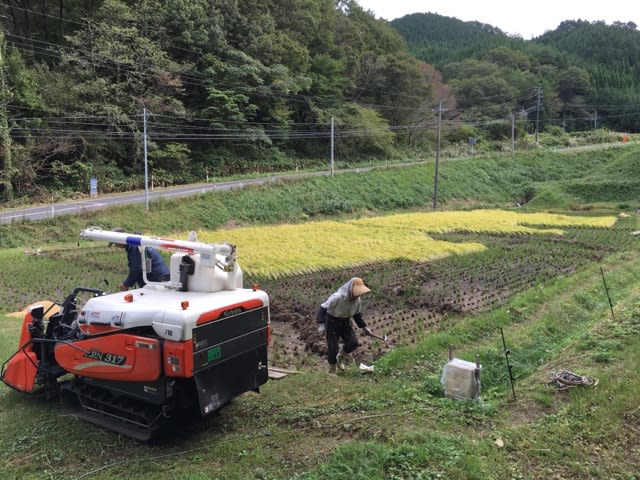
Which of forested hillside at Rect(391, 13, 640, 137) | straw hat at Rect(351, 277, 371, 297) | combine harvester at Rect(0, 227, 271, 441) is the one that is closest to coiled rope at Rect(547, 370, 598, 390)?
straw hat at Rect(351, 277, 371, 297)

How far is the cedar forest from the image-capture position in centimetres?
2967

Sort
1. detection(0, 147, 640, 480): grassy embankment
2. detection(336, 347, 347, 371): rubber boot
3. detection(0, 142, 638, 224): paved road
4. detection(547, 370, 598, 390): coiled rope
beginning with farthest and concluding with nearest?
detection(0, 142, 638, 224): paved road, detection(336, 347, 347, 371): rubber boot, detection(547, 370, 598, 390): coiled rope, detection(0, 147, 640, 480): grassy embankment

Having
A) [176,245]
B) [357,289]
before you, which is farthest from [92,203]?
[176,245]

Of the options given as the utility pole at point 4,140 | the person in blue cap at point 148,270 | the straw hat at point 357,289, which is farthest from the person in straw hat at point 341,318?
the utility pole at point 4,140

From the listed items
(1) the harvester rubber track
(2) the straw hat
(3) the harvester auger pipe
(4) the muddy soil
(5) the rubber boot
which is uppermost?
(3) the harvester auger pipe

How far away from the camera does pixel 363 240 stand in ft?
58.3

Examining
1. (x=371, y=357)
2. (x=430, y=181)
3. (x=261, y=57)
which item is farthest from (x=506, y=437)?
(x=261, y=57)

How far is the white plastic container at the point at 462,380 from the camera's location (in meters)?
5.11

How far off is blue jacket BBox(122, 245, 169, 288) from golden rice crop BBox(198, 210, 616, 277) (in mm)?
6752

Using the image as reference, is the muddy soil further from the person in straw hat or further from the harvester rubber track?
the harvester rubber track

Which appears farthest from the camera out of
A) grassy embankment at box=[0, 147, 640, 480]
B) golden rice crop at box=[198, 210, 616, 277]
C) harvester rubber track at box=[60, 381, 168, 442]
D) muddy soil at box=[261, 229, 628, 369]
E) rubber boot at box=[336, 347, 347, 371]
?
golden rice crop at box=[198, 210, 616, 277]

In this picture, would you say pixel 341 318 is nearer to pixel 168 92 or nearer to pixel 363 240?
pixel 363 240

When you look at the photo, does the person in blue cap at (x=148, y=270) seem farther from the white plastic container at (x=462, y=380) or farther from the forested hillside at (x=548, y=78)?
the forested hillside at (x=548, y=78)

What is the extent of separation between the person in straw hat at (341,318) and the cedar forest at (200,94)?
22058mm
